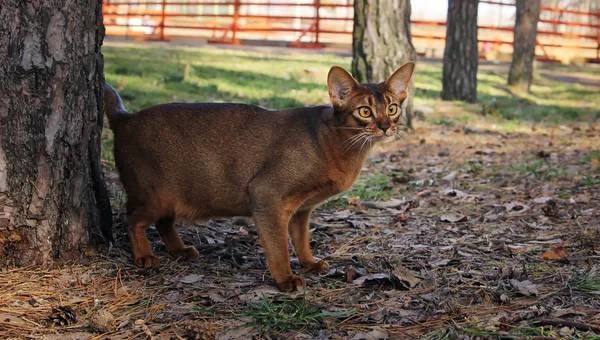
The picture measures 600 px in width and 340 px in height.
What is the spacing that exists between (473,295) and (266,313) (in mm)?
1063

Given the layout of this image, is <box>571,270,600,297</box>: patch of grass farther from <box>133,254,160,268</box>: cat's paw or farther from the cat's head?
<box>133,254,160,268</box>: cat's paw

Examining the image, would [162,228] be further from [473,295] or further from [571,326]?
[571,326]

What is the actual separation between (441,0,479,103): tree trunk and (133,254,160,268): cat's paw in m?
9.83

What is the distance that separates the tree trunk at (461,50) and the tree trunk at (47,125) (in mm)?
9860

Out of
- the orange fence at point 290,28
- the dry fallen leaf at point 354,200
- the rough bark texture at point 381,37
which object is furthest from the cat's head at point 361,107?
the orange fence at point 290,28

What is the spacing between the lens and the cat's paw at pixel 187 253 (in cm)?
436

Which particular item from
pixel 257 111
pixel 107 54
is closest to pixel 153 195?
pixel 257 111

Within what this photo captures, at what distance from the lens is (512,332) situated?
2.96m

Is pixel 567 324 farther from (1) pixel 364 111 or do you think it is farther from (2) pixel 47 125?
(2) pixel 47 125

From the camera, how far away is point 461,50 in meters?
13.0

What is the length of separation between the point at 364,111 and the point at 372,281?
96 cm

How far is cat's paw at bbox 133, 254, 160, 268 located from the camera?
4066 millimetres

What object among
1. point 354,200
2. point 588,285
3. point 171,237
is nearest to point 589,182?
point 354,200

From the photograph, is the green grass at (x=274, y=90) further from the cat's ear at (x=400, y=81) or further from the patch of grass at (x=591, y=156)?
the cat's ear at (x=400, y=81)
